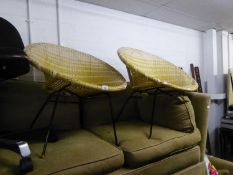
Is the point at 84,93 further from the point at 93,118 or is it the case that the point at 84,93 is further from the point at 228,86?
the point at 228,86

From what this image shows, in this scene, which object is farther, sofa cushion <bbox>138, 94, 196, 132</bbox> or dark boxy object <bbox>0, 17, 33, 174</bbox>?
sofa cushion <bbox>138, 94, 196, 132</bbox>

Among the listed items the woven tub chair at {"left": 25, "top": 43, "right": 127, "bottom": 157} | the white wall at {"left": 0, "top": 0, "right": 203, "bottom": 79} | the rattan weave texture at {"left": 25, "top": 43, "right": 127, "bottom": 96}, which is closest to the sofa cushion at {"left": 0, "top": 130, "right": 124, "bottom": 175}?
the woven tub chair at {"left": 25, "top": 43, "right": 127, "bottom": 157}

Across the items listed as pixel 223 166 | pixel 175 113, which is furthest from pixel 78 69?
pixel 223 166

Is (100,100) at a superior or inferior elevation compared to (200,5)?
inferior

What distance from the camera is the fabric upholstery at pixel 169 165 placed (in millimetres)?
1074

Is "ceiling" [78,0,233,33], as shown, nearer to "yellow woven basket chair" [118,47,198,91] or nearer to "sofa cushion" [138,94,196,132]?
"yellow woven basket chair" [118,47,198,91]

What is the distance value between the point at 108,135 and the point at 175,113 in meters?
0.54

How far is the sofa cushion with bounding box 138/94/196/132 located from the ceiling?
40.5 inches

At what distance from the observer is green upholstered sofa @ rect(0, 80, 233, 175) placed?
0.93m

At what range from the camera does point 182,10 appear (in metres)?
2.15

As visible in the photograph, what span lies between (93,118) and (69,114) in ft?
0.71

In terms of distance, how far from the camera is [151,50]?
2396mm

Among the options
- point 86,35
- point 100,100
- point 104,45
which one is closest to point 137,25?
point 104,45

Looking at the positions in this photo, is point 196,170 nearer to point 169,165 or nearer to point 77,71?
point 169,165
